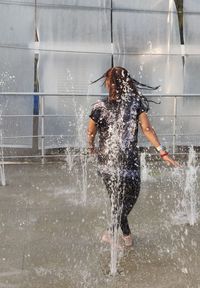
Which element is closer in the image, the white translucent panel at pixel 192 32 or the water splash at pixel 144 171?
the water splash at pixel 144 171

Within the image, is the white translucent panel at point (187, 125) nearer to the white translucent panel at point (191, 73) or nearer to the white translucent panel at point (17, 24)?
the white translucent panel at point (191, 73)

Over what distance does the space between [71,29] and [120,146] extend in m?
5.56

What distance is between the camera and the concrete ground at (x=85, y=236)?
361 cm

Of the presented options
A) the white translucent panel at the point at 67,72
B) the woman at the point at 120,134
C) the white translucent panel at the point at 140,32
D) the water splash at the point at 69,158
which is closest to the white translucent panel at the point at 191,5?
the white translucent panel at the point at 140,32

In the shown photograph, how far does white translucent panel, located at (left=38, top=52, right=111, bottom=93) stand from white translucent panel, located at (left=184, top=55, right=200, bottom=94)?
1665mm

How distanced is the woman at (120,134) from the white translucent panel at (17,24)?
Answer: 5299mm

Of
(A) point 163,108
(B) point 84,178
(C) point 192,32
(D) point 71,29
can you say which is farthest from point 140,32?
(B) point 84,178

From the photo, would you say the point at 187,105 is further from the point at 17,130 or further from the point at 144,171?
the point at 17,130

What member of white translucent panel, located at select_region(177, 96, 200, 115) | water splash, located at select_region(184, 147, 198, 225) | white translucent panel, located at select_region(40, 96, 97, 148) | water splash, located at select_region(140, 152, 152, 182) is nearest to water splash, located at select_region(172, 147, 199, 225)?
water splash, located at select_region(184, 147, 198, 225)

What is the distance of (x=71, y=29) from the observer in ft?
30.1

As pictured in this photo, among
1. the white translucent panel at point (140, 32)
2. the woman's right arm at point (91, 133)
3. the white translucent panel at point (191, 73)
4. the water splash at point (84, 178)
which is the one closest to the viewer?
the woman's right arm at point (91, 133)

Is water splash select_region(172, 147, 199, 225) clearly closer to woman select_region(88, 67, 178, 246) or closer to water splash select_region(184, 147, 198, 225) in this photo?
water splash select_region(184, 147, 198, 225)

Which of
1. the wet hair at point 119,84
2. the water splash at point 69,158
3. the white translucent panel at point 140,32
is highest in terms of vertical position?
the white translucent panel at point 140,32

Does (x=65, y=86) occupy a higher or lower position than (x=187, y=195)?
higher
